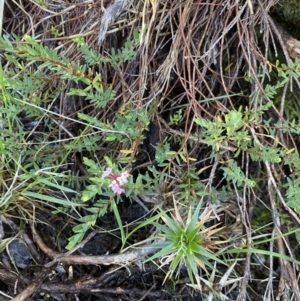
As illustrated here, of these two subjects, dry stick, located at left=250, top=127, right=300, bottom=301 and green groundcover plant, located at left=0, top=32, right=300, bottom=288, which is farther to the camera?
dry stick, located at left=250, top=127, right=300, bottom=301

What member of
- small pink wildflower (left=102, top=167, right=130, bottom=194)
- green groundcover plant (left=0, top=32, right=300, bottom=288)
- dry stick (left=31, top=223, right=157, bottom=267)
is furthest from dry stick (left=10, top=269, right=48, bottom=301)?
small pink wildflower (left=102, top=167, right=130, bottom=194)

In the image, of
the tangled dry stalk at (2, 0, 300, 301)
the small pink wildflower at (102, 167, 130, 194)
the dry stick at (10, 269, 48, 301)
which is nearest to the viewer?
the small pink wildflower at (102, 167, 130, 194)

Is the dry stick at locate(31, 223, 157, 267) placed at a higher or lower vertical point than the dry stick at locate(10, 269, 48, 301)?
higher

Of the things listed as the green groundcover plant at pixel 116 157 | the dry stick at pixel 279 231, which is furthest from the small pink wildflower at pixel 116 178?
the dry stick at pixel 279 231

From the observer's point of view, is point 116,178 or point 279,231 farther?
point 279,231

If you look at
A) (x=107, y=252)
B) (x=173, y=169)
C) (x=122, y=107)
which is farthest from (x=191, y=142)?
(x=107, y=252)

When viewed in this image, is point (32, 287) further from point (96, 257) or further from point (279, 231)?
point (279, 231)

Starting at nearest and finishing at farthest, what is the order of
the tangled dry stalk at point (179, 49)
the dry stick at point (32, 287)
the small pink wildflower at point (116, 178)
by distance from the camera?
the small pink wildflower at point (116, 178) < the tangled dry stalk at point (179, 49) < the dry stick at point (32, 287)

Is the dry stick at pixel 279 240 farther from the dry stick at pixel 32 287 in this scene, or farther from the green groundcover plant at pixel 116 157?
the dry stick at pixel 32 287

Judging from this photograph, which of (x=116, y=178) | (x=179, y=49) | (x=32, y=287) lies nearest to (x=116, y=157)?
(x=116, y=178)

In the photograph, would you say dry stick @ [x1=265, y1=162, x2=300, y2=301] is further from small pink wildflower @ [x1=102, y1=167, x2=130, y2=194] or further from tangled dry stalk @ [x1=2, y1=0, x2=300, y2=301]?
small pink wildflower @ [x1=102, y1=167, x2=130, y2=194]

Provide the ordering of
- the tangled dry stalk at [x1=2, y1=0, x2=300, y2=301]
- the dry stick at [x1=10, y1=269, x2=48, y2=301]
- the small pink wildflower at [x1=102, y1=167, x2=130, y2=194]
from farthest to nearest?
the dry stick at [x1=10, y1=269, x2=48, y2=301]
the tangled dry stalk at [x1=2, y1=0, x2=300, y2=301]
the small pink wildflower at [x1=102, y1=167, x2=130, y2=194]
